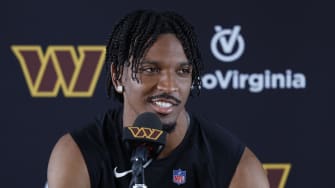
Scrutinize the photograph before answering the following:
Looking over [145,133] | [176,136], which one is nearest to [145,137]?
[145,133]

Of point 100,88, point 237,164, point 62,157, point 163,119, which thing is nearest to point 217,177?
point 237,164

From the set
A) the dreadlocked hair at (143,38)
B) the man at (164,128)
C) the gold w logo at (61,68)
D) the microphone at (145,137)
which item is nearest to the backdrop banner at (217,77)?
the gold w logo at (61,68)

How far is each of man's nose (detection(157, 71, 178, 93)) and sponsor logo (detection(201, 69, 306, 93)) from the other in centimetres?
126

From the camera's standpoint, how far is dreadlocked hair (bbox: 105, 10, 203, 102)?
7.83 ft

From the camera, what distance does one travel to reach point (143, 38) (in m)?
2.39

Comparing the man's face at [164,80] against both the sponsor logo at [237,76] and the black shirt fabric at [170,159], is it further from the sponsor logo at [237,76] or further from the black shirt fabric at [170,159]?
the sponsor logo at [237,76]

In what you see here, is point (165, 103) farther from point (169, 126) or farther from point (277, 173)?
point (277, 173)

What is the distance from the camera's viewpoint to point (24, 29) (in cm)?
358

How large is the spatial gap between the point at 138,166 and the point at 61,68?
182 cm

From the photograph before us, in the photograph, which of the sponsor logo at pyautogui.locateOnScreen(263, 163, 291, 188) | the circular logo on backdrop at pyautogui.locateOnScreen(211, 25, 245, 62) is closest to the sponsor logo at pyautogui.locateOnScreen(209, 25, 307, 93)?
the circular logo on backdrop at pyautogui.locateOnScreen(211, 25, 245, 62)

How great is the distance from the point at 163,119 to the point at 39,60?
1.34 m

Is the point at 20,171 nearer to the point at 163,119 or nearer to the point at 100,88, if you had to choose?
the point at 100,88

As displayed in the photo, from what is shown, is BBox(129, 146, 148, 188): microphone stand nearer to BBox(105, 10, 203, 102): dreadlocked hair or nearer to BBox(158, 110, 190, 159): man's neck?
BBox(105, 10, 203, 102): dreadlocked hair

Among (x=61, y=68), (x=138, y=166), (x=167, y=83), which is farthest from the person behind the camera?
(x=61, y=68)
